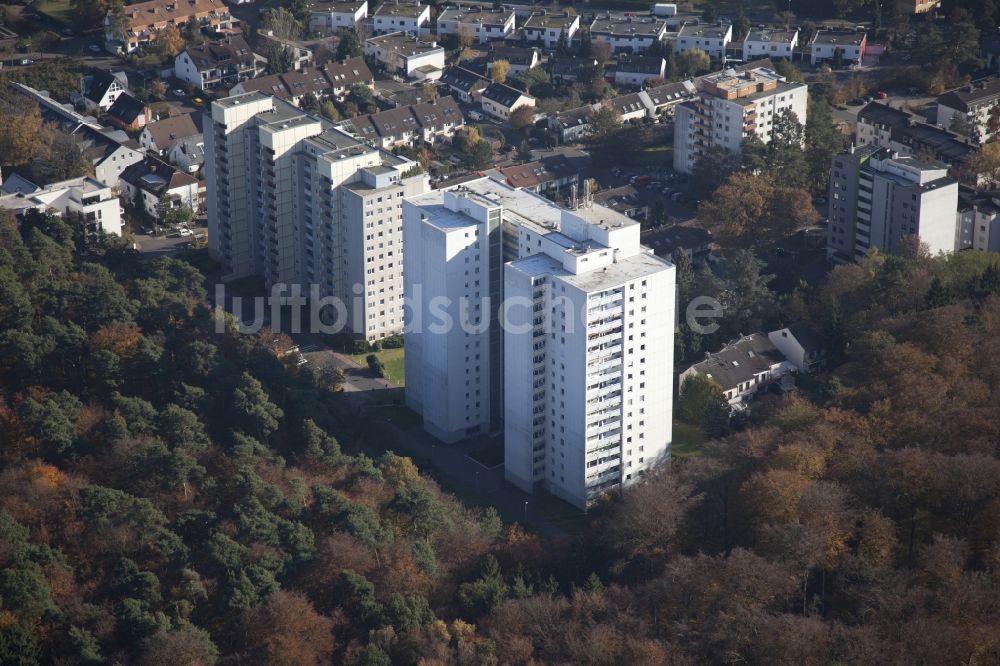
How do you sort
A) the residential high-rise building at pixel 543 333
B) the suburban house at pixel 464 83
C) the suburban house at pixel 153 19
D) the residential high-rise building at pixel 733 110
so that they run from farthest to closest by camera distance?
the suburban house at pixel 153 19 < the suburban house at pixel 464 83 < the residential high-rise building at pixel 733 110 < the residential high-rise building at pixel 543 333

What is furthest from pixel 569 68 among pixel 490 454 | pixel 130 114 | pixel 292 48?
pixel 490 454

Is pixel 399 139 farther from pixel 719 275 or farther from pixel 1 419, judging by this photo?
pixel 1 419

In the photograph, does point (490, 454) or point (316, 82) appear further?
point (316, 82)

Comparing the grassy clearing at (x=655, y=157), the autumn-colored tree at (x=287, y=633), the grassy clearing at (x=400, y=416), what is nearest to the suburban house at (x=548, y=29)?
the grassy clearing at (x=655, y=157)

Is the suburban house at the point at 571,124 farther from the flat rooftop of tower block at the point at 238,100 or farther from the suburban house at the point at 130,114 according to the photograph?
the suburban house at the point at 130,114

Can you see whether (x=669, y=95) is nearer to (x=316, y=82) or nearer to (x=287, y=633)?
(x=316, y=82)
